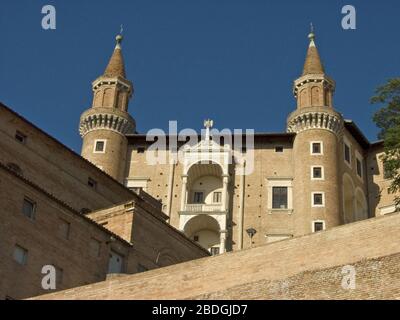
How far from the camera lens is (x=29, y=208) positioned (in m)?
30.7

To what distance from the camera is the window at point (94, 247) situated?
3247cm

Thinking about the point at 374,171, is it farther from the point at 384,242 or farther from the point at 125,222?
the point at 384,242

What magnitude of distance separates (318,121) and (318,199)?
5.51 metres

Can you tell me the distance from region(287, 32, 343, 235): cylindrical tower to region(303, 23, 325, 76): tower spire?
258 millimetres

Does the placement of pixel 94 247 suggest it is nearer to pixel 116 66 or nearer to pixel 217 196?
pixel 217 196

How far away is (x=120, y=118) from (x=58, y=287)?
2662cm

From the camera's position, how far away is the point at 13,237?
29234mm

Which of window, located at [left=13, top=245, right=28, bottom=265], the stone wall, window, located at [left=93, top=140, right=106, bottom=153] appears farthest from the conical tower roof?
window, located at [left=13, top=245, right=28, bottom=265]

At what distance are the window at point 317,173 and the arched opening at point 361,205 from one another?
4163 millimetres

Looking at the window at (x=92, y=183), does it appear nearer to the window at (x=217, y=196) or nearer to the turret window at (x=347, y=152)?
the window at (x=217, y=196)

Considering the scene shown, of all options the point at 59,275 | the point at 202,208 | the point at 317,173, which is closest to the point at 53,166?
the point at 59,275

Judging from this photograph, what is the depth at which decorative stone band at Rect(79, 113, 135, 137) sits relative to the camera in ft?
183

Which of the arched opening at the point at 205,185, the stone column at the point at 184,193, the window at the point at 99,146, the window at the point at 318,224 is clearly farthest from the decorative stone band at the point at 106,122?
the window at the point at 318,224
